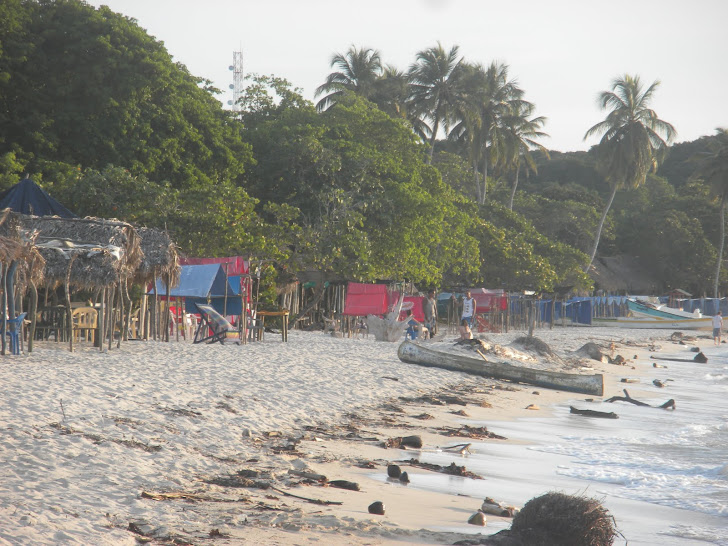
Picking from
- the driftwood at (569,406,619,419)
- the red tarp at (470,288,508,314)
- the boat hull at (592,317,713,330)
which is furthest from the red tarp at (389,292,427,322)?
the boat hull at (592,317,713,330)

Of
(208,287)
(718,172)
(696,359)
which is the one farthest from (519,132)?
(208,287)

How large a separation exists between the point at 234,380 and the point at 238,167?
13695 mm

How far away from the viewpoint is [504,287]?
110 ft

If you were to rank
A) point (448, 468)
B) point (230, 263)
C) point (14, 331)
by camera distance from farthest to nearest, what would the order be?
point (230, 263), point (14, 331), point (448, 468)

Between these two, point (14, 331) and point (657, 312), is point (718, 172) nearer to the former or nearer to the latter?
point (657, 312)

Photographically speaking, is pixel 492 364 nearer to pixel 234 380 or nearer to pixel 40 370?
pixel 234 380

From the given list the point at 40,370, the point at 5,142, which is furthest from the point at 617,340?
the point at 40,370

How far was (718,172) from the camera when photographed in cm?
3934

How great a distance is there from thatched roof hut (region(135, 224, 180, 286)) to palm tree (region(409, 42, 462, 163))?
21.8 m

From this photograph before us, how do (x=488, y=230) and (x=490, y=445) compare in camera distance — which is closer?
(x=490, y=445)

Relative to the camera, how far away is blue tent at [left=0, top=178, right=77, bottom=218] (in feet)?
40.4

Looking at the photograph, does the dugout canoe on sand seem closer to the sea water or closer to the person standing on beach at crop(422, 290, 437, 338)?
the sea water

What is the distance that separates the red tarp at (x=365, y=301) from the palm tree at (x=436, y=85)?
15.2m

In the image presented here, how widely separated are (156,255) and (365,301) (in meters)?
7.72
